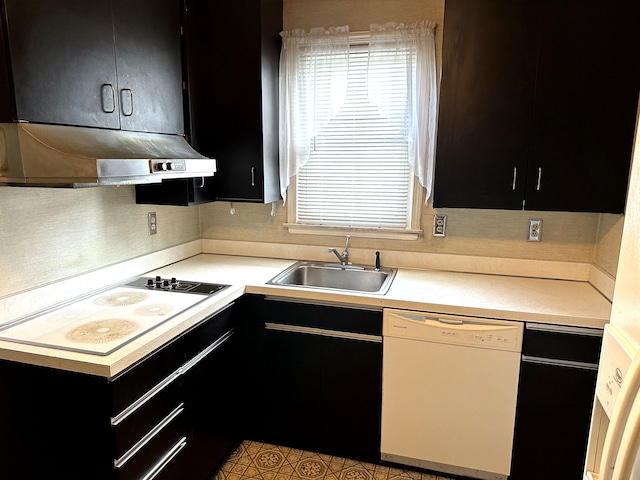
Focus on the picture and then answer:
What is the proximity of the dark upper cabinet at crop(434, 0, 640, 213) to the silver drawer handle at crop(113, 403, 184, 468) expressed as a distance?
164cm

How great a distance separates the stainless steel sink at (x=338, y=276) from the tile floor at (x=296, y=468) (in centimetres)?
92

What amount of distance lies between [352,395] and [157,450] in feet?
3.16

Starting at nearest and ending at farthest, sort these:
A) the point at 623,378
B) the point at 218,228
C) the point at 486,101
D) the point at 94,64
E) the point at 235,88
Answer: the point at 623,378
the point at 94,64
the point at 486,101
the point at 235,88
the point at 218,228

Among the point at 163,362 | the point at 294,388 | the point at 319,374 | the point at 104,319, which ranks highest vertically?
the point at 104,319

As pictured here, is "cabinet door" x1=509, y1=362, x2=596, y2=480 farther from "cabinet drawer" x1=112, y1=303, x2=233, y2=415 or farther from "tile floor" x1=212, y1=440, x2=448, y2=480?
"cabinet drawer" x1=112, y1=303, x2=233, y2=415

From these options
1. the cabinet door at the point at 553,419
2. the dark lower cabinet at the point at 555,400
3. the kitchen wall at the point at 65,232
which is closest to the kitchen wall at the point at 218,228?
the kitchen wall at the point at 65,232

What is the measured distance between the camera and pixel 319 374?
7.55 feet

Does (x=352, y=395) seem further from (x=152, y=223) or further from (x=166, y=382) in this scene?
(x=152, y=223)

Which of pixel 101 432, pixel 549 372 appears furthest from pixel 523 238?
pixel 101 432

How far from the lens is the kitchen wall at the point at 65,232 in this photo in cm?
179

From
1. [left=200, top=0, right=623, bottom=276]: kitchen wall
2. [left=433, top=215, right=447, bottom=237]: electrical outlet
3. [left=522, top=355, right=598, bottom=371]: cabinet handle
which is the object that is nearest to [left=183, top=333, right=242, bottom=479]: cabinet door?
[left=200, top=0, right=623, bottom=276]: kitchen wall

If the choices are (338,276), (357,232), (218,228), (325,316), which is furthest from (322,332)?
(218,228)

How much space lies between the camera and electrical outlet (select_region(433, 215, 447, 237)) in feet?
8.65

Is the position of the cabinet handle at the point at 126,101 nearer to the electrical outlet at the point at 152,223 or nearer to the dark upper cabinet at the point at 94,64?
the dark upper cabinet at the point at 94,64
